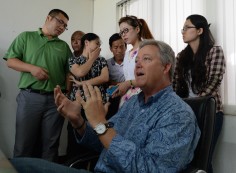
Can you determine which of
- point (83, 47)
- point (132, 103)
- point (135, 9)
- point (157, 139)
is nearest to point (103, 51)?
point (135, 9)

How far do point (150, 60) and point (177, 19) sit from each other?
1.42 meters

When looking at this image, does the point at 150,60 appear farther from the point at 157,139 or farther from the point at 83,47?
the point at 83,47

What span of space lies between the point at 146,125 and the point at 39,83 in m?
1.49

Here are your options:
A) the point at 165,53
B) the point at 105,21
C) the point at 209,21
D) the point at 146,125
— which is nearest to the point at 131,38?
the point at 209,21

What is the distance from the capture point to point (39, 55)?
2.34 m

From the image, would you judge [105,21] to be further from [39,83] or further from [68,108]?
[68,108]

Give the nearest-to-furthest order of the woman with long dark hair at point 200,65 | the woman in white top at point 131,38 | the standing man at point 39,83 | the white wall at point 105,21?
the woman with long dark hair at point 200,65, the woman in white top at point 131,38, the standing man at point 39,83, the white wall at point 105,21

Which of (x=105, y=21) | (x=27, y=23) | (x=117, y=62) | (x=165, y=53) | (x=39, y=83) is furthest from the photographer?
(x=105, y=21)

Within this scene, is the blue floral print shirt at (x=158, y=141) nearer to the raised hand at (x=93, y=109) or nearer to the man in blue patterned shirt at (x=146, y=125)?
the man in blue patterned shirt at (x=146, y=125)

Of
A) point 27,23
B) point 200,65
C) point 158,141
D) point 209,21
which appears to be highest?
point 27,23

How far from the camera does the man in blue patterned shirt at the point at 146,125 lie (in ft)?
3.01

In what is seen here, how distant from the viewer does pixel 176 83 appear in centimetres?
206

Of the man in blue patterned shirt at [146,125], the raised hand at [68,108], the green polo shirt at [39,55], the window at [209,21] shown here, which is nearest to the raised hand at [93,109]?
the man in blue patterned shirt at [146,125]

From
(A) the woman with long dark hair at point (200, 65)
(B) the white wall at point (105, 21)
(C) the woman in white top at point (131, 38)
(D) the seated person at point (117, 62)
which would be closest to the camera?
(A) the woman with long dark hair at point (200, 65)
